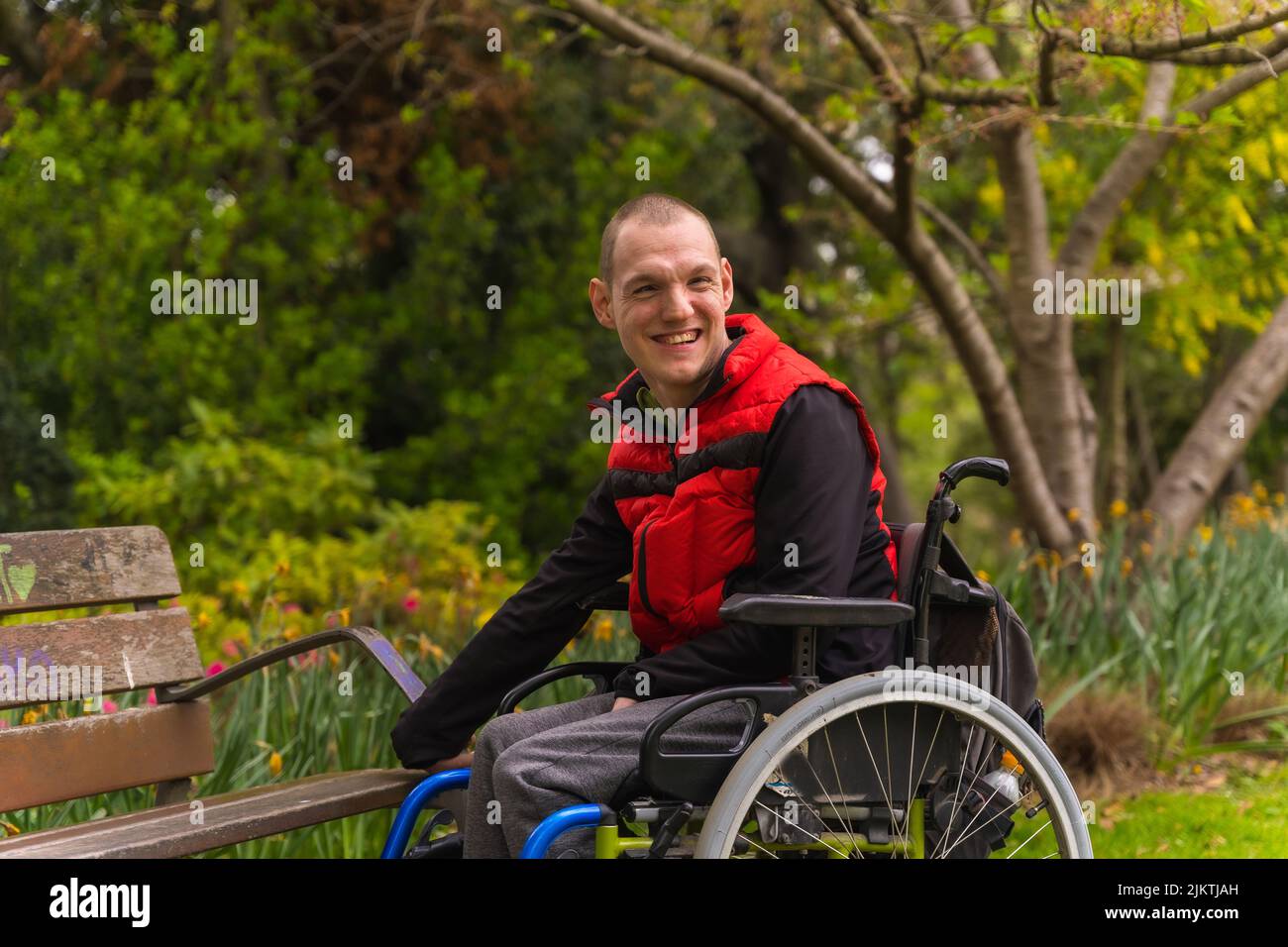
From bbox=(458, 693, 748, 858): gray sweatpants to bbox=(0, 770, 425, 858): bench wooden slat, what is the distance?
45cm

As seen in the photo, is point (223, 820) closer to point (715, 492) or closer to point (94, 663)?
point (94, 663)

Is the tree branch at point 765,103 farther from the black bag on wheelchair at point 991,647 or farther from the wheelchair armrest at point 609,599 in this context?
the black bag on wheelchair at point 991,647

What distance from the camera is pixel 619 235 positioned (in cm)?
260

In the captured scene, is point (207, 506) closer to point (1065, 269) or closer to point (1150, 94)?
point (1065, 269)

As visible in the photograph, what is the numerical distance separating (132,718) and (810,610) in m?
1.59

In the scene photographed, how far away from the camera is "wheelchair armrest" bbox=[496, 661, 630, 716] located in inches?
110

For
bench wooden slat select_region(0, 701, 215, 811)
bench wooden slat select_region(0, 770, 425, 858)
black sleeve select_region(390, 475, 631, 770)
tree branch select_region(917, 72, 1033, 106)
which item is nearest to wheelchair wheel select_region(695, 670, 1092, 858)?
black sleeve select_region(390, 475, 631, 770)

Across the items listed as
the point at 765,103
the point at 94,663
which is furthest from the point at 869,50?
the point at 94,663

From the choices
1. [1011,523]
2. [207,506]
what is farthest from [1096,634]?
[1011,523]

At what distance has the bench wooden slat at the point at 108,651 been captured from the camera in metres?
2.85

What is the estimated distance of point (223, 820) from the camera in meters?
2.67

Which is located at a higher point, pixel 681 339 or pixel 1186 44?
pixel 1186 44

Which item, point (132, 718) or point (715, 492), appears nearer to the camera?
point (715, 492)
